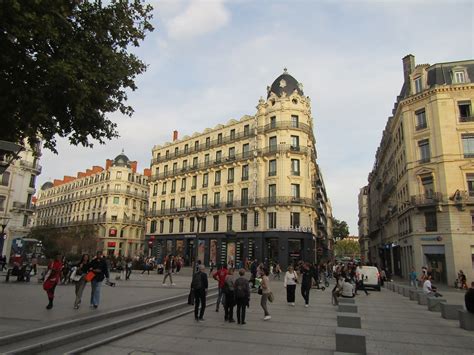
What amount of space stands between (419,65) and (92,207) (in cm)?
6558

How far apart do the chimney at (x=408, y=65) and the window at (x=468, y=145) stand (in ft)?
32.6

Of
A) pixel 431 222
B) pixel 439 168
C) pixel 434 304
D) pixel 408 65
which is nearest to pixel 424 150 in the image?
pixel 439 168

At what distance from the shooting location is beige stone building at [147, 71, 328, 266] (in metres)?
40.2

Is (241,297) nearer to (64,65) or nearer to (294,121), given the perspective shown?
(64,65)

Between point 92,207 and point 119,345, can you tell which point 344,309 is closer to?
point 119,345

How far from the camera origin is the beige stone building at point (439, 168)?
27.6m

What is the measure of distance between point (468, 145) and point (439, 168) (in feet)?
9.88

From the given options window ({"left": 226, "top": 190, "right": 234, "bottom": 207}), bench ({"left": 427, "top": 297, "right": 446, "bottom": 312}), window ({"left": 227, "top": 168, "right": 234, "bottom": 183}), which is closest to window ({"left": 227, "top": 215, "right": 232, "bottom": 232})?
window ({"left": 226, "top": 190, "right": 234, "bottom": 207})

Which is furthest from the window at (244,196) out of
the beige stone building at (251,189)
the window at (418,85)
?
the window at (418,85)

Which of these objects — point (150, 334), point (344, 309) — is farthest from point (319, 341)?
point (150, 334)

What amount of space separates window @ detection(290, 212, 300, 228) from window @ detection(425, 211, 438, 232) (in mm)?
13880

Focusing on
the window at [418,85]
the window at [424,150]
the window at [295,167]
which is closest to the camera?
the window at [424,150]

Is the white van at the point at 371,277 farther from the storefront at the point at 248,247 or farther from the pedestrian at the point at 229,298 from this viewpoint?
the pedestrian at the point at 229,298

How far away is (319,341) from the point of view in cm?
830
